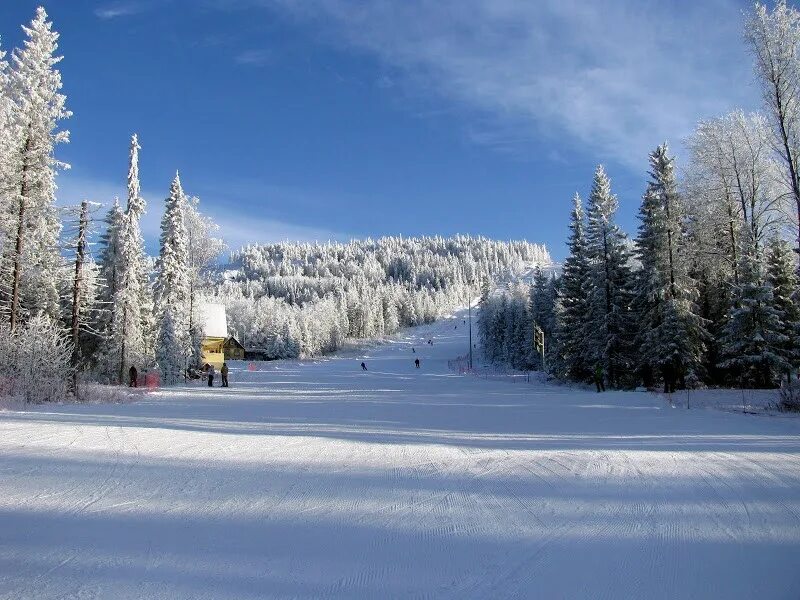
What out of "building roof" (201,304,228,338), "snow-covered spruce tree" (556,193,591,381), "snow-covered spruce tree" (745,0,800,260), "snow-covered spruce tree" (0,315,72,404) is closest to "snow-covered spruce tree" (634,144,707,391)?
"snow-covered spruce tree" (556,193,591,381)

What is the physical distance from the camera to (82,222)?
75.7 feet

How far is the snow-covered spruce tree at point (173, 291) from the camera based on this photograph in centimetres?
3254

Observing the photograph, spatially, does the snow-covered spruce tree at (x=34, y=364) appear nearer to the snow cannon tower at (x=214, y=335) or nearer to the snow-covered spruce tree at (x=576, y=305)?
the snow-covered spruce tree at (x=576, y=305)

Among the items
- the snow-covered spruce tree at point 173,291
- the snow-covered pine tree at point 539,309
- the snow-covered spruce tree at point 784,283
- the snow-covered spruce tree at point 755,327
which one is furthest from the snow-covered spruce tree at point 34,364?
the snow-covered pine tree at point 539,309

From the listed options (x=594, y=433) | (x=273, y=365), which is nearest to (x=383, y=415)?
(x=594, y=433)

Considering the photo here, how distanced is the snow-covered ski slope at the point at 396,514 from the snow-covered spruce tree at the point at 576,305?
21855 millimetres

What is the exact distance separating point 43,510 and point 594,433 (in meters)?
9.71

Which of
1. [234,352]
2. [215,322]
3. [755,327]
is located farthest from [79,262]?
[234,352]

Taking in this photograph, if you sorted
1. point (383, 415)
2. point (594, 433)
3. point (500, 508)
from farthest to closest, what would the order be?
point (383, 415), point (594, 433), point (500, 508)

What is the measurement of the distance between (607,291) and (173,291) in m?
28.2

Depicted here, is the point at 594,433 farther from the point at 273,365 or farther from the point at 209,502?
the point at 273,365

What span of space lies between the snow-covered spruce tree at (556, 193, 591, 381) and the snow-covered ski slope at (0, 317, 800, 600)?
2186 cm

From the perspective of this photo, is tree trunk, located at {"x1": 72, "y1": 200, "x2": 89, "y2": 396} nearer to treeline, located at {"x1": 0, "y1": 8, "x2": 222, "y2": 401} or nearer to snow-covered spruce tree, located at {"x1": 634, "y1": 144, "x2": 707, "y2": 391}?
treeline, located at {"x1": 0, "y1": 8, "x2": 222, "y2": 401}

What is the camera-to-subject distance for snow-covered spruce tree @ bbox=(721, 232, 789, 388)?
2328 centimetres
